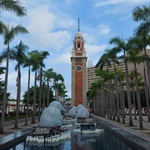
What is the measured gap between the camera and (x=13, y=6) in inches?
451

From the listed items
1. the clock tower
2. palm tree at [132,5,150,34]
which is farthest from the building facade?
palm tree at [132,5,150,34]

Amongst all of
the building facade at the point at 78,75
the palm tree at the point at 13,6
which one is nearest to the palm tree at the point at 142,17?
the palm tree at the point at 13,6

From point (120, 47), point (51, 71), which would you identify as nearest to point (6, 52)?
point (120, 47)

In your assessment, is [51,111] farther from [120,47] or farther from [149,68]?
[120,47]

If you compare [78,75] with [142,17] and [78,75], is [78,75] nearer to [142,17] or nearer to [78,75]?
[78,75]

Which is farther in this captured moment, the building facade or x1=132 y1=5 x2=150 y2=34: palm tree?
the building facade

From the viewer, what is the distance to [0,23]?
12.1m

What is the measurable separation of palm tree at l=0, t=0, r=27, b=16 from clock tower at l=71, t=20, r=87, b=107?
188 ft

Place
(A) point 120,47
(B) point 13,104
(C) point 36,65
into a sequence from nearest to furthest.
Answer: (A) point 120,47 → (C) point 36,65 → (B) point 13,104

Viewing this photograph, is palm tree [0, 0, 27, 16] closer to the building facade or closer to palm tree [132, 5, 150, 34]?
palm tree [132, 5, 150, 34]

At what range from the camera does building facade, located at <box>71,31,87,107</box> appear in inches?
2680

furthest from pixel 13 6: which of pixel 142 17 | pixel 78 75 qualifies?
pixel 78 75

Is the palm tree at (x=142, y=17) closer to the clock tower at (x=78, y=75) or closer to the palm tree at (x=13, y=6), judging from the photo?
the palm tree at (x=13, y=6)

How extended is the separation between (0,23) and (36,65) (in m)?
12.6
